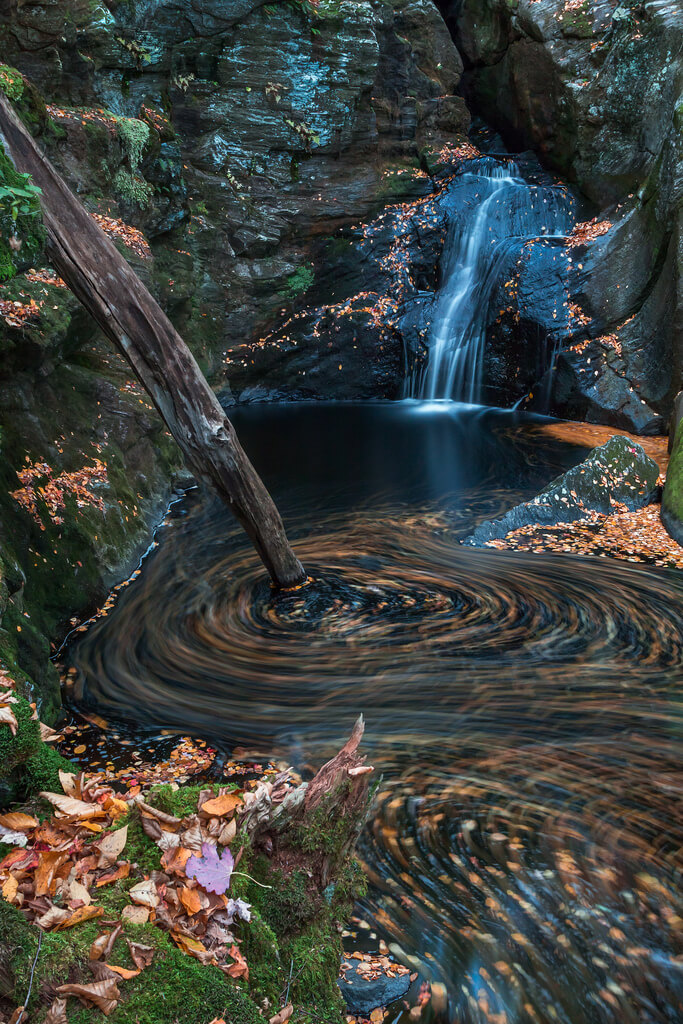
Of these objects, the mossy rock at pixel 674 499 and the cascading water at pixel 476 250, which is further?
the cascading water at pixel 476 250

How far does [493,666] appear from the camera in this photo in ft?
16.7

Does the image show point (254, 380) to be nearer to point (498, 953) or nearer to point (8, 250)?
point (8, 250)

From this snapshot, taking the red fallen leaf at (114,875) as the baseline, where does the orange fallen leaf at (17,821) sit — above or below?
above

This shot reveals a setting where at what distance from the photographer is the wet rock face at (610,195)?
438 inches

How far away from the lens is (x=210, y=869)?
192 centimetres

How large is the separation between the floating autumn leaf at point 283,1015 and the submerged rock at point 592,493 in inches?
227

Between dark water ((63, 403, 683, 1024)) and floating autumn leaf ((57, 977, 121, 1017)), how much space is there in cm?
156

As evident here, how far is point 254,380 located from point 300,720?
11429 millimetres

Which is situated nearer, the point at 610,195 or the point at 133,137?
the point at 133,137

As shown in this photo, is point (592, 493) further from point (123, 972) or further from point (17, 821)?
point (123, 972)

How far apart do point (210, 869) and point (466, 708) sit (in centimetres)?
291

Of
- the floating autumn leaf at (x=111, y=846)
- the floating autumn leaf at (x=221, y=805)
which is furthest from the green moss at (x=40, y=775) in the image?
the floating autumn leaf at (x=221, y=805)

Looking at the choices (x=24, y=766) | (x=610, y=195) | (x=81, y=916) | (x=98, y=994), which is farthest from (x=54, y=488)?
(x=610, y=195)

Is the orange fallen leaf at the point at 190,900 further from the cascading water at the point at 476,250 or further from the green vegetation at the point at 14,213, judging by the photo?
the cascading water at the point at 476,250
